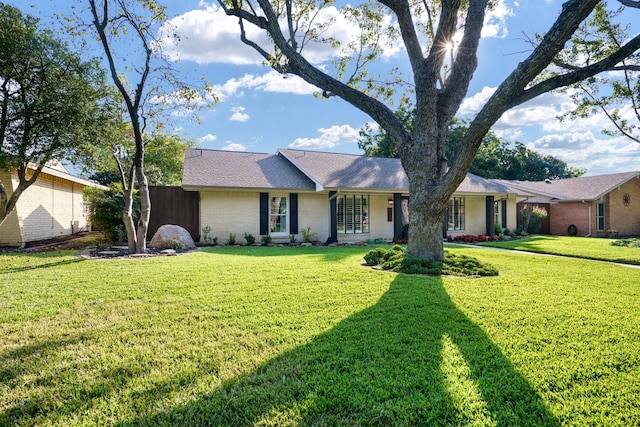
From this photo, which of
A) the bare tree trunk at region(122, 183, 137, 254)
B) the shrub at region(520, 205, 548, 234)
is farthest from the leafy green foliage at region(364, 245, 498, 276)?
the shrub at region(520, 205, 548, 234)

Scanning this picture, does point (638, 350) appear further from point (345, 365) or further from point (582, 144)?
point (582, 144)

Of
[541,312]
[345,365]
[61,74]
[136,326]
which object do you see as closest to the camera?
[345,365]

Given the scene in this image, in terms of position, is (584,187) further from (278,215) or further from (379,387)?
(379,387)

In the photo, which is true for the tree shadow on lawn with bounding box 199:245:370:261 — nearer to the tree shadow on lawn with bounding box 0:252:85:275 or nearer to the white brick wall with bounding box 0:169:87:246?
the tree shadow on lawn with bounding box 0:252:85:275

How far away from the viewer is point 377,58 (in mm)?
11508

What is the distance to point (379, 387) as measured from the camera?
248 cm

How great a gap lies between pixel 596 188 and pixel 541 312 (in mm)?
21576

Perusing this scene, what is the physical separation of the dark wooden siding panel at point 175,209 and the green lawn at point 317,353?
708 centimetres

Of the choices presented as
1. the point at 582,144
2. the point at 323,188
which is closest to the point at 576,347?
the point at 323,188

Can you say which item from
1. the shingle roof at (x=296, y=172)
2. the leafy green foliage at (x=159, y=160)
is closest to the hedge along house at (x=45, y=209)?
the leafy green foliage at (x=159, y=160)

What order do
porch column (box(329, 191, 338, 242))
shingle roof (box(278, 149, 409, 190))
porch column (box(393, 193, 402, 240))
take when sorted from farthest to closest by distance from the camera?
porch column (box(393, 193, 402, 240))
shingle roof (box(278, 149, 409, 190))
porch column (box(329, 191, 338, 242))

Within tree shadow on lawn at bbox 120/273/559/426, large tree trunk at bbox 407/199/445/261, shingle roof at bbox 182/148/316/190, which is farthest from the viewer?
shingle roof at bbox 182/148/316/190

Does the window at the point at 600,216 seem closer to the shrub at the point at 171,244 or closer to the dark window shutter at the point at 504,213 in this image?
the dark window shutter at the point at 504,213

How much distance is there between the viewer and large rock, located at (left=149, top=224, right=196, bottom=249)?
10867mm
